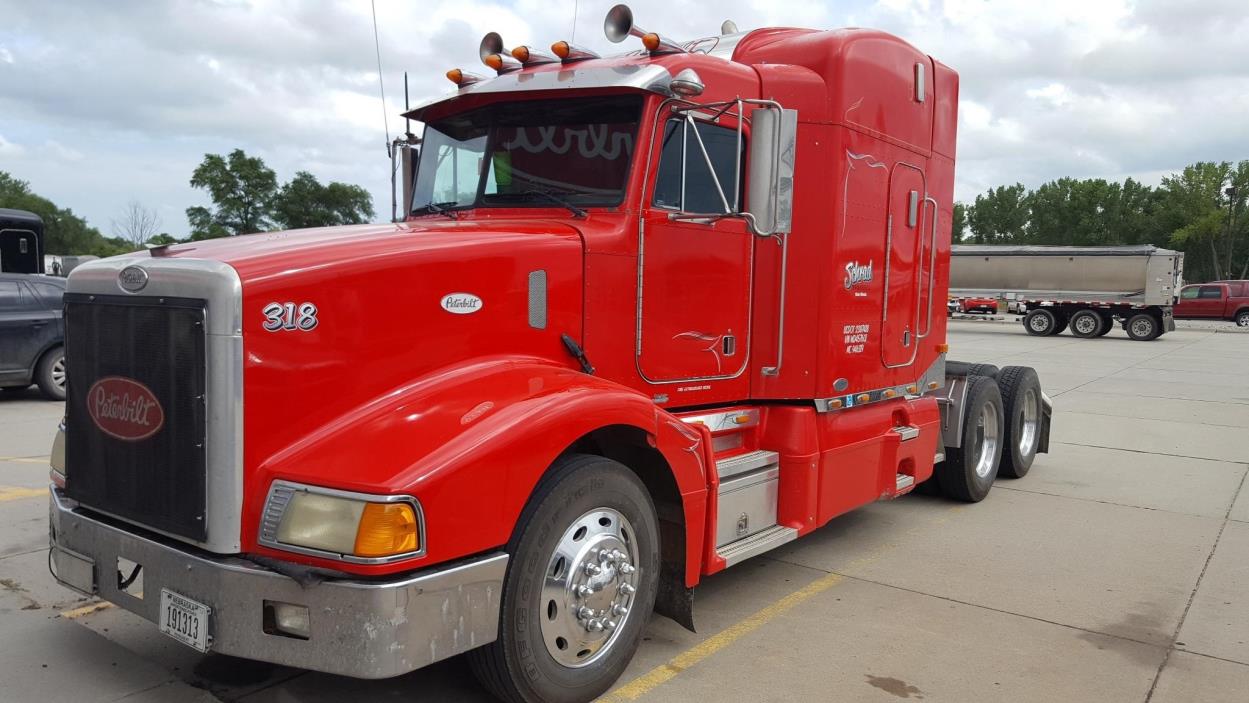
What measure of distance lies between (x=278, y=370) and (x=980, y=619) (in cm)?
377

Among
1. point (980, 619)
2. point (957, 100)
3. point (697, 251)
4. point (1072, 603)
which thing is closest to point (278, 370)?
point (697, 251)

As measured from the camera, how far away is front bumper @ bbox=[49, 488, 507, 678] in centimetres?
293

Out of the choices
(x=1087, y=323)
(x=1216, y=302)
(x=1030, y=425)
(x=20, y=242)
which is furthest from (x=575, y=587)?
(x=1216, y=302)

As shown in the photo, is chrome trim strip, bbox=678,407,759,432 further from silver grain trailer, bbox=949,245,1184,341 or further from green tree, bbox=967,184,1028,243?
green tree, bbox=967,184,1028,243

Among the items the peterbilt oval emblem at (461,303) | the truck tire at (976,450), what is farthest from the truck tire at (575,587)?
the truck tire at (976,450)

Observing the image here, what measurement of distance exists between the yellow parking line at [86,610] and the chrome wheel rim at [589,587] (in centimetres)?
254

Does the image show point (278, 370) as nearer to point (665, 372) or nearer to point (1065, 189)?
point (665, 372)

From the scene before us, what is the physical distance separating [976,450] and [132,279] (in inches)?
248

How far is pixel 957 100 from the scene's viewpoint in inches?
267

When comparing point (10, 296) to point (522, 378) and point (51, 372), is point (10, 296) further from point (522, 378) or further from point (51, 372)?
point (522, 378)

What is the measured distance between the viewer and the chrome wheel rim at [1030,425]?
853 cm

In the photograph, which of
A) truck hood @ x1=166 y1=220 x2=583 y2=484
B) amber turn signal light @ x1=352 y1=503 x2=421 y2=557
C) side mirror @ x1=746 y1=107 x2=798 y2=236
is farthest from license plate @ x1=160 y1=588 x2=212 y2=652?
side mirror @ x1=746 y1=107 x2=798 y2=236

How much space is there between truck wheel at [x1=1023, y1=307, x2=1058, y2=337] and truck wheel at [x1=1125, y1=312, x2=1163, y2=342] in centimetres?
241

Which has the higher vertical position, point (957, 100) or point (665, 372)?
point (957, 100)
